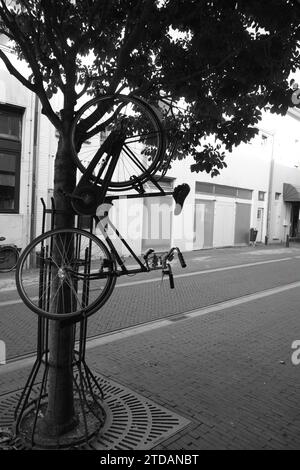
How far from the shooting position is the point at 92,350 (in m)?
5.77

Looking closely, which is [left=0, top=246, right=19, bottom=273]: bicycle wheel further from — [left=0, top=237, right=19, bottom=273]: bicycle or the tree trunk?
the tree trunk

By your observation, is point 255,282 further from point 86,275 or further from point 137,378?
point 86,275

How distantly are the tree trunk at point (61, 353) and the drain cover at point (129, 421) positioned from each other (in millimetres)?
343

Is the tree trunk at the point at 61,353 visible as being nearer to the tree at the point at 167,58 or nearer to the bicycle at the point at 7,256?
the tree at the point at 167,58

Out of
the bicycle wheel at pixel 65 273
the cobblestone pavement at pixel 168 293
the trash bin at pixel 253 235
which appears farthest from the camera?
the trash bin at pixel 253 235

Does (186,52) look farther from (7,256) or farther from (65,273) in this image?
(7,256)

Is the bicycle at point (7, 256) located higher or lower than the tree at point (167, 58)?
lower

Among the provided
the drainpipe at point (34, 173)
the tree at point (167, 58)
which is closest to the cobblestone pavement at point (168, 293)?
the tree at point (167, 58)

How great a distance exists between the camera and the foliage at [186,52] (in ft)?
11.6

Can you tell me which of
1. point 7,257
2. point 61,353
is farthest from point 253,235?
point 61,353

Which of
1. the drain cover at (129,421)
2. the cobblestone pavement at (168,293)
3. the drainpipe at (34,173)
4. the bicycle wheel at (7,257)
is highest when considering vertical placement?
the drainpipe at (34,173)

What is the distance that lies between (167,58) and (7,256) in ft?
29.4

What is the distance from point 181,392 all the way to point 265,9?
3.82 m
